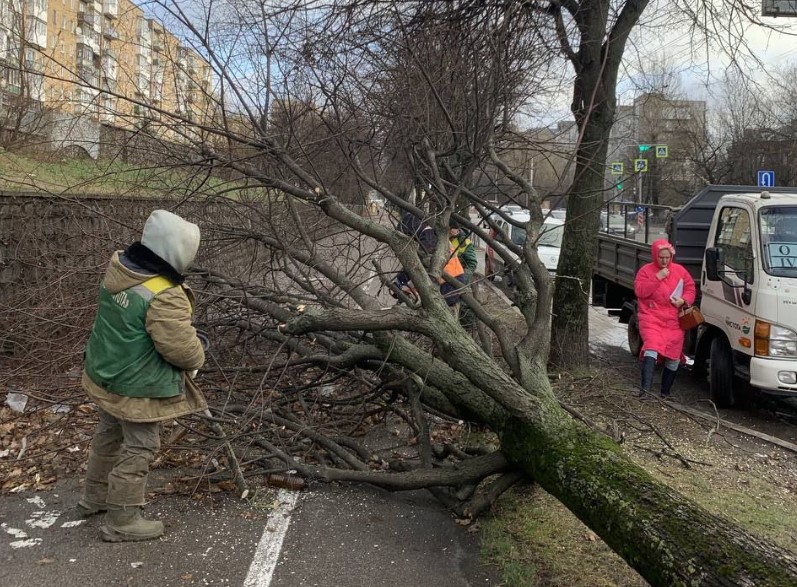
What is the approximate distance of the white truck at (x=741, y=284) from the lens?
665cm

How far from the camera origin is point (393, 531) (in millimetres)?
4277

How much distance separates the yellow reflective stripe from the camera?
12.6ft

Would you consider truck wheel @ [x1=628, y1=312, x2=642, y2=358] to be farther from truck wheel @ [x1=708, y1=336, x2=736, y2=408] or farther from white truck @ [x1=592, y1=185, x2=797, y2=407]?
truck wheel @ [x1=708, y1=336, x2=736, y2=408]

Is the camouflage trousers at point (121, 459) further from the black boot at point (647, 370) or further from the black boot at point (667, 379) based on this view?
the black boot at point (667, 379)

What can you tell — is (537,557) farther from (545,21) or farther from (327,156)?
(545,21)

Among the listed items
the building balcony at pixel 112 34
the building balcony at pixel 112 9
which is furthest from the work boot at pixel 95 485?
the building balcony at pixel 112 9

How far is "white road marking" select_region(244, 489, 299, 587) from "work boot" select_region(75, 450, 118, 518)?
95 centimetres

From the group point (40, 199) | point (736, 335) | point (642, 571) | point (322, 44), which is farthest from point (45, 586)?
point (736, 335)

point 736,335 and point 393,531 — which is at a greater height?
point 736,335

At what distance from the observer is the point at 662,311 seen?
7285 millimetres

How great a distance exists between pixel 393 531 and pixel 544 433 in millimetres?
1097

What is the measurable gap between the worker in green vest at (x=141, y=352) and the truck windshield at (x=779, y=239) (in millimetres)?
5558

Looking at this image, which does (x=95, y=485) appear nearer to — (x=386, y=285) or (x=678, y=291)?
(x=386, y=285)

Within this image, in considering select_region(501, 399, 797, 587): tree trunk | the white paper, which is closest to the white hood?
select_region(501, 399, 797, 587): tree trunk
